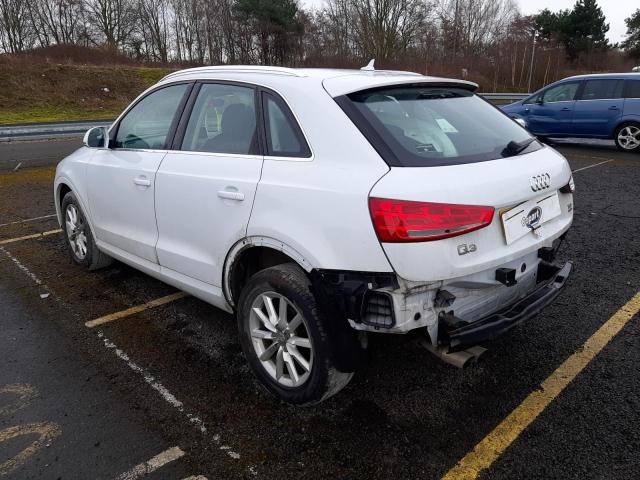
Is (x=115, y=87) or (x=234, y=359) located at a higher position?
(x=115, y=87)

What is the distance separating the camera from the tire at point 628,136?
10.6m

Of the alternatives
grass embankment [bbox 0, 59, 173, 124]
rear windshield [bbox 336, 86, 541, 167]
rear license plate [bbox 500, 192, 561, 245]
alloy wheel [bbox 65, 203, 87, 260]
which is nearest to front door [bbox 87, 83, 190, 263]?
alloy wheel [bbox 65, 203, 87, 260]

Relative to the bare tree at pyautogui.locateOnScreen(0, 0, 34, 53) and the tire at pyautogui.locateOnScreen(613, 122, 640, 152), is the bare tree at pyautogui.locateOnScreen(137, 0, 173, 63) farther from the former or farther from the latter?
the tire at pyautogui.locateOnScreen(613, 122, 640, 152)

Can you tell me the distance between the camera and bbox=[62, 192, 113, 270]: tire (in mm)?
4480

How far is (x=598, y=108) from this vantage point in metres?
11.0

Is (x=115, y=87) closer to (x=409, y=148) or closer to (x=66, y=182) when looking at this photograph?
(x=66, y=182)

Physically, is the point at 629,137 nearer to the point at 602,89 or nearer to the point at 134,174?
the point at 602,89

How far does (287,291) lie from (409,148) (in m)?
0.91

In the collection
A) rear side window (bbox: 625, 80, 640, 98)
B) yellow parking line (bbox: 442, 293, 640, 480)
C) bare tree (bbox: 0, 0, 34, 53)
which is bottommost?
yellow parking line (bbox: 442, 293, 640, 480)

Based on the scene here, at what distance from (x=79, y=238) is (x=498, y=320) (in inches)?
150

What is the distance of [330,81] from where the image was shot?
2.68 metres

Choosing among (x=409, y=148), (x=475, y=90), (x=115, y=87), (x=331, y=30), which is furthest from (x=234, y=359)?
(x=331, y=30)

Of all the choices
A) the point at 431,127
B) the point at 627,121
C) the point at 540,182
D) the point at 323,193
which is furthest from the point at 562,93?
the point at 323,193

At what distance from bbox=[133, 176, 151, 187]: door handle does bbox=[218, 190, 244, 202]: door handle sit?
839 millimetres
